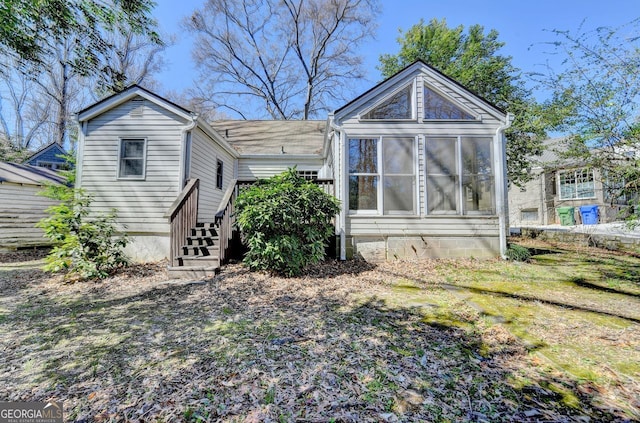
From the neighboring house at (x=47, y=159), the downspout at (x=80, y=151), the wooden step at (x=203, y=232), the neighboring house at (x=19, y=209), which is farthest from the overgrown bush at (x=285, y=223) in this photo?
the neighboring house at (x=47, y=159)

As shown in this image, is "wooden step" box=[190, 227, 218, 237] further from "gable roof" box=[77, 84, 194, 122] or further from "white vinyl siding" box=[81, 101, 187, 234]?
"gable roof" box=[77, 84, 194, 122]

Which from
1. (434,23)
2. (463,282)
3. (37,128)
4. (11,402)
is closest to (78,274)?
(11,402)

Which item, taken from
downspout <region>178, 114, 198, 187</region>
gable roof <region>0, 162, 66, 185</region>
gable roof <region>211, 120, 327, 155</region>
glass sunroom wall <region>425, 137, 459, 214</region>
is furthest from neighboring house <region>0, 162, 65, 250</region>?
glass sunroom wall <region>425, 137, 459, 214</region>

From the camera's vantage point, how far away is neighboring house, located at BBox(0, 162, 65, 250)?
8633mm

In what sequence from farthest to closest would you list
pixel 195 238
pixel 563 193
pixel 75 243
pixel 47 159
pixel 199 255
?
pixel 47 159 → pixel 563 193 → pixel 195 238 → pixel 199 255 → pixel 75 243

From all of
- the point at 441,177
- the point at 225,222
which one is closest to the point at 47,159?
the point at 225,222

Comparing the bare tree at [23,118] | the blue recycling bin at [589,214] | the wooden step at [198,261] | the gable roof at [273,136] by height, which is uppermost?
the bare tree at [23,118]

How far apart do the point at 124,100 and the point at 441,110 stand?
841cm

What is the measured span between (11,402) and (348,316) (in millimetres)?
3034

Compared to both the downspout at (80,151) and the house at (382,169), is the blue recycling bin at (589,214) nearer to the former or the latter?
the house at (382,169)

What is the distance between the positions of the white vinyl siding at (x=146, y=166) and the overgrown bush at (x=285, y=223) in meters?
3.03

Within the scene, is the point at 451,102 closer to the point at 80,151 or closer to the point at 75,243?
the point at 75,243

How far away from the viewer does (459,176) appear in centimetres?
657

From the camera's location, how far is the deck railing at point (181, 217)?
5.38 metres
